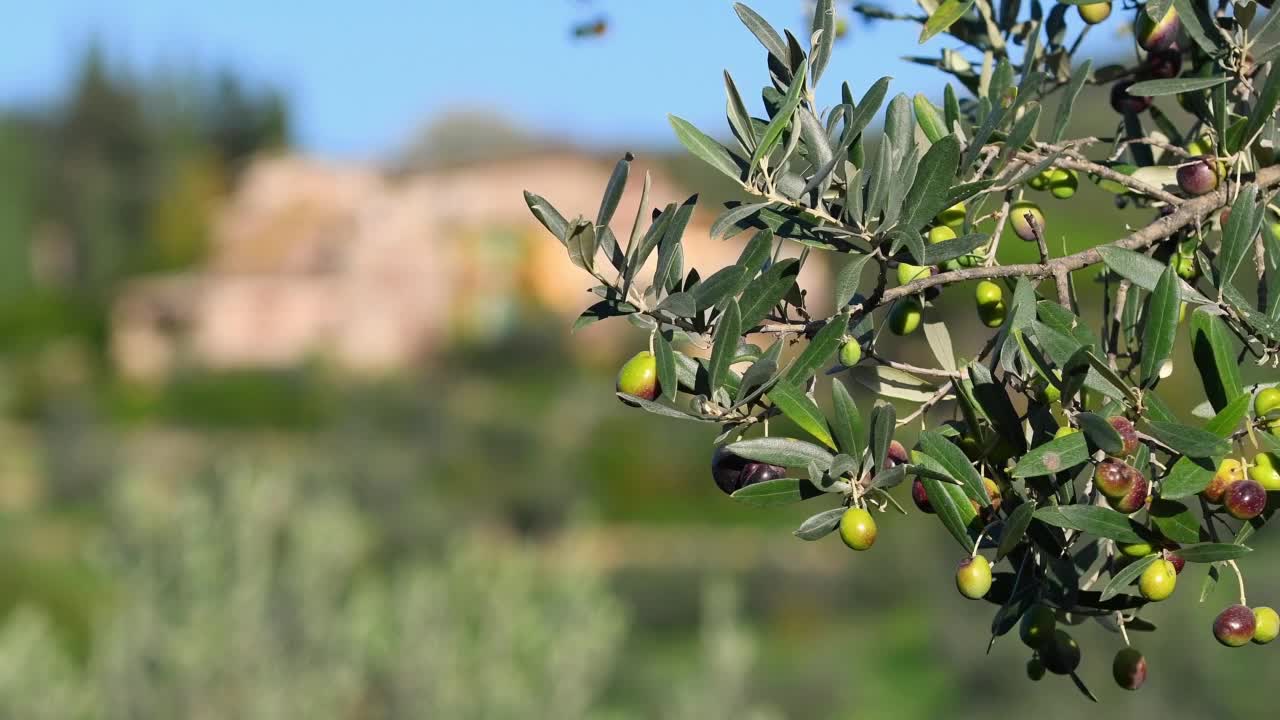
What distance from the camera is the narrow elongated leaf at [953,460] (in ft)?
4.30

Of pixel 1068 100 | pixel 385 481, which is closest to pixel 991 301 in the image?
pixel 1068 100

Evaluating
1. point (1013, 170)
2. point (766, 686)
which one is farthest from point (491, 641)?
point (1013, 170)

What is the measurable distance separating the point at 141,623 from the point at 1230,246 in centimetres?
657

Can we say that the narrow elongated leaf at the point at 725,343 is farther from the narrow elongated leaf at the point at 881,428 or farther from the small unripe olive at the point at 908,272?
the small unripe olive at the point at 908,272

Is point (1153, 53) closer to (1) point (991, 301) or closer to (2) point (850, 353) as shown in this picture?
(1) point (991, 301)

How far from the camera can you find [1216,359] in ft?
4.22

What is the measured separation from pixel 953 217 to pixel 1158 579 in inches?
17.7

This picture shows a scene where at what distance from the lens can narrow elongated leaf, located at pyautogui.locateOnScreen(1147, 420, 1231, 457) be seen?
1213mm

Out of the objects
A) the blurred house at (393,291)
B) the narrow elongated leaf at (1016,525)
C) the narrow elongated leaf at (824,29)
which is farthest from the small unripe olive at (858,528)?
the blurred house at (393,291)

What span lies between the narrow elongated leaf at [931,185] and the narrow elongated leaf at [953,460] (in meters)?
0.20

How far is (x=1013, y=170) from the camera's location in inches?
58.5

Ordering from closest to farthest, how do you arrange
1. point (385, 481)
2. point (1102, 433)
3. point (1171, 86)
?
point (1102, 433)
point (1171, 86)
point (385, 481)

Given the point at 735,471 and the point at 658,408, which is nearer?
the point at 658,408

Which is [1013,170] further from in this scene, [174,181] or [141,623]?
[174,181]
